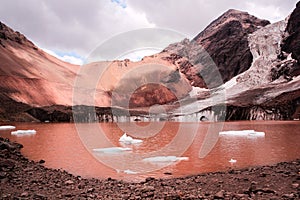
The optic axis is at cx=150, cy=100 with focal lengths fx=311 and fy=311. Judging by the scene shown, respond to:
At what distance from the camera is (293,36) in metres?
96.1

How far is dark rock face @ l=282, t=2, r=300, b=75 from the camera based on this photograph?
304 feet

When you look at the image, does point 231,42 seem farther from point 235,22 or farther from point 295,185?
point 295,185

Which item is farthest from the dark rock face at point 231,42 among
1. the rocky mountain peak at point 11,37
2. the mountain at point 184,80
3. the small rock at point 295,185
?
the small rock at point 295,185

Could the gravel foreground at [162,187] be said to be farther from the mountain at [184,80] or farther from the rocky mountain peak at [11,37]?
the rocky mountain peak at [11,37]

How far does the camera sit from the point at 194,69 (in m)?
136

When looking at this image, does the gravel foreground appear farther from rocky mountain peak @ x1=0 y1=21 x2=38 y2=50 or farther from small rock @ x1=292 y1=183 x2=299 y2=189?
rocky mountain peak @ x1=0 y1=21 x2=38 y2=50

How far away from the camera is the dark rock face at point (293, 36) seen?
92562mm

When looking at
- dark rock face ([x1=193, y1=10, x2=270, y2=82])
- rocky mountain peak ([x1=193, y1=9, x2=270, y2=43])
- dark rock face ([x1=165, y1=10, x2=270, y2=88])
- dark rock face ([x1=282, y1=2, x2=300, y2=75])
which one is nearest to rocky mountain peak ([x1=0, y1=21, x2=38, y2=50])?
dark rock face ([x1=165, y1=10, x2=270, y2=88])

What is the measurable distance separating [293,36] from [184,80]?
47.5 metres

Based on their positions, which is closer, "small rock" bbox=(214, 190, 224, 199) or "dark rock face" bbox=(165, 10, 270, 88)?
"small rock" bbox=(214, 190, 224, 199)

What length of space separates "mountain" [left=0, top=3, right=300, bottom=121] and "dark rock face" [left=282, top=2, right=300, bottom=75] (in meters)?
0.29

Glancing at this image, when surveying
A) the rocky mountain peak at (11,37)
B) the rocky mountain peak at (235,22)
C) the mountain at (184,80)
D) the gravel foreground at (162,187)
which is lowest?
the gravel foreground at (162,187)

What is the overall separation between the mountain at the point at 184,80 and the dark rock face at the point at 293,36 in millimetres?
293

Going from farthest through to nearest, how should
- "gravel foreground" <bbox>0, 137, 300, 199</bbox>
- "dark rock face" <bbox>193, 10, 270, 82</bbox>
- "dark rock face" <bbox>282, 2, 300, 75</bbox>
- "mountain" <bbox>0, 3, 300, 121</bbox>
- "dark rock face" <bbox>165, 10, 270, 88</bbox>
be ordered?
"dark rock face" <bbox>165, 10, 270, 88</bbox>, "dark rock face" <bbox>193, 10, 270, 82</bbox>, "dark rock face" <bbox>282, 2, 300, 75</bbox>, "mountain" <bbox>0, 3, 300, 121</bbox>, "gravel foreground" <bbox>0, 137, 300, 199</bbox>
